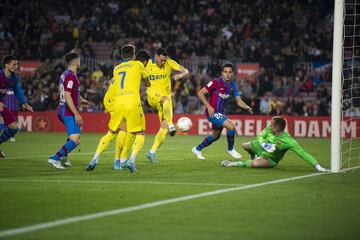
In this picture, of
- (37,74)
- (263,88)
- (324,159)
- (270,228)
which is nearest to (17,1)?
(37,74)

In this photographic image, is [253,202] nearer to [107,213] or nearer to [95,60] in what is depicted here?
[107,213]

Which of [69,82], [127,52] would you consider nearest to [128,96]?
[127,52]

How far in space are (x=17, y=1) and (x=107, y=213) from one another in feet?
107

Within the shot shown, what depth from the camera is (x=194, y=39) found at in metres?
34.5

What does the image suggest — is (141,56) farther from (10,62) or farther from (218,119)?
(10,62)

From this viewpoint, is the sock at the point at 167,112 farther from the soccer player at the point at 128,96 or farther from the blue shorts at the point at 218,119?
the soccer player at the point at 128,96

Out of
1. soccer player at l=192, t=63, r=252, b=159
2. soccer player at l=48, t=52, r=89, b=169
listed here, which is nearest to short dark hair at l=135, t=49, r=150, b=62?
soccer player at l=48, t=52, r=89, b=169

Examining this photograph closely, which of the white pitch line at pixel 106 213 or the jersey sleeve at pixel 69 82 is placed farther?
the jersey sleeve at pixel 69 82

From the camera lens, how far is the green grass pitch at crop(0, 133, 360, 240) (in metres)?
6.63

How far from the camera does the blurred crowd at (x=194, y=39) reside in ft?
104

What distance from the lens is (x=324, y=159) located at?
666 inches

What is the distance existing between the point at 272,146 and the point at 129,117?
289 centimetres

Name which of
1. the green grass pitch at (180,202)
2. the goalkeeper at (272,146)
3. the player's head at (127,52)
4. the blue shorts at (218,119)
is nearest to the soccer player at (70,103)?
the green grass pitch at (180,202)

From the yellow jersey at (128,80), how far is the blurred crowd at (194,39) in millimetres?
17720
